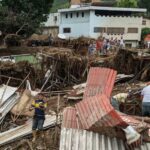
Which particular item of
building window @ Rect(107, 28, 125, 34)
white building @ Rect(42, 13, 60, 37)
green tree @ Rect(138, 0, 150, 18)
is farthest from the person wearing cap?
green tree @ Rect(138, 0, 150, 18)

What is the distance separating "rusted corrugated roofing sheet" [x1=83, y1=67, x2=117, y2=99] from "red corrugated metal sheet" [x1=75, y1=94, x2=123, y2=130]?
87 centimetres

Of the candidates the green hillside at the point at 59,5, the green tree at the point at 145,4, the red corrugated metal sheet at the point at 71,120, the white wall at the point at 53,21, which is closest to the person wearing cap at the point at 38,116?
the red corrugated metal sheet at the point at 71,120

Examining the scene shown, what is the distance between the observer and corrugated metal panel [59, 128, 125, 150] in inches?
350

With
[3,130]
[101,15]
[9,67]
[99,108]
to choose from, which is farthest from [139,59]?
[101,15]

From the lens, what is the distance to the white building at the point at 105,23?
52219mm

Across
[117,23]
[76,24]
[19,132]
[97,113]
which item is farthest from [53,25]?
[97,113]

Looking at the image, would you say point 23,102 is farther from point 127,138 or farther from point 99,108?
point 127,138

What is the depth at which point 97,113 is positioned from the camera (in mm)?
9406

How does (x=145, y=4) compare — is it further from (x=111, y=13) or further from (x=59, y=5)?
(x=59, y=5)

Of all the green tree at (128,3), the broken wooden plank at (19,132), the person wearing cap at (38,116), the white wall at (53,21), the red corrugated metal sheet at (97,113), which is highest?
the green tree at (128,3)

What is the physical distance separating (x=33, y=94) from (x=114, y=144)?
633 cm

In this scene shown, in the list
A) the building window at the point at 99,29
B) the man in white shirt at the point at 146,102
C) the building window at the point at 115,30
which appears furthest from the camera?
the building window at the point at 115,30

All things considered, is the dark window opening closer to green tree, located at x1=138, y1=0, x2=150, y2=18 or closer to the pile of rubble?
green tree, located at x1=138, y1=0, x2=150, y2=18

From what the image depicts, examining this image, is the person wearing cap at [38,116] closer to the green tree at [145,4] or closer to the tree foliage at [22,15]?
the tree foliage at [22,15]
